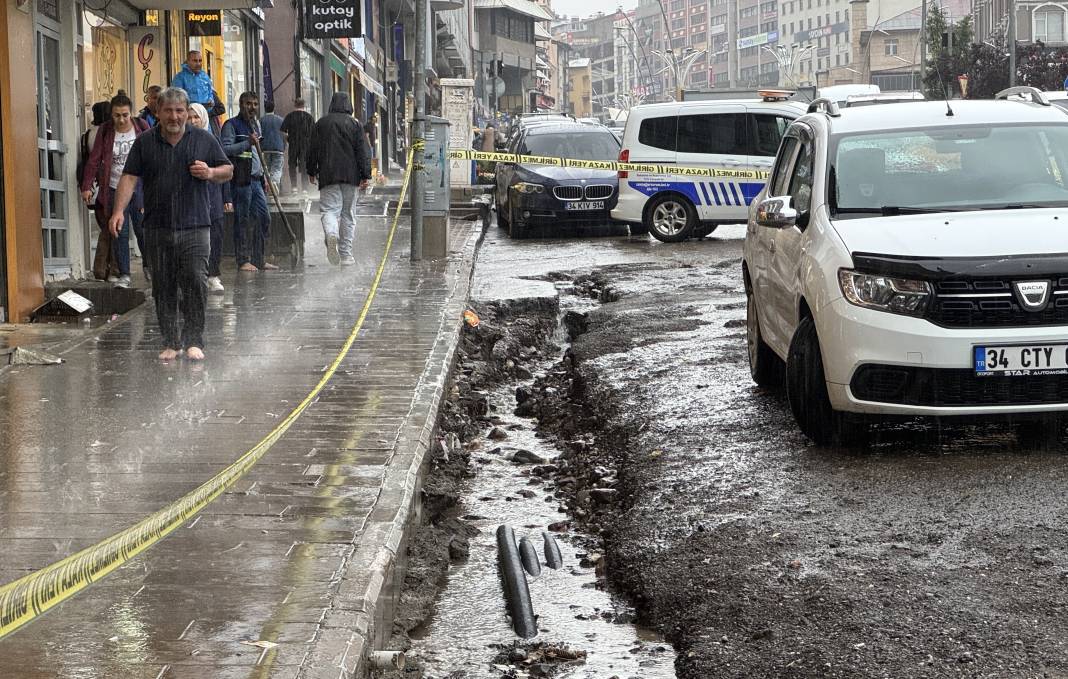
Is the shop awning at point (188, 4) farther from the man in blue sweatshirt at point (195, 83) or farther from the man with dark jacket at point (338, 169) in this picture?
the man with dark jacket at point (338, 169)

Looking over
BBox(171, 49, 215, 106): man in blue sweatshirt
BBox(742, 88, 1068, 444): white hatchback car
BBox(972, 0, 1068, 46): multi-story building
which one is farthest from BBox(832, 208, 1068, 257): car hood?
Result: BBox(972, 0, 1068, 46): multi-story building

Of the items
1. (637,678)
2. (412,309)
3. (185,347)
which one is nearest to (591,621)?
(637,678)

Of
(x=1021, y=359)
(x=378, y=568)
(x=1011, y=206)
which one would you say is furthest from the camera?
(x=1011, y=206)

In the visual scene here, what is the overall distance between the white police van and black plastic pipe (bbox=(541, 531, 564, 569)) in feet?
49.0

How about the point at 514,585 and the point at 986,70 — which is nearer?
the point at 514,585

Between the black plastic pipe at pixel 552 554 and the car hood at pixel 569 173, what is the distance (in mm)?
16275

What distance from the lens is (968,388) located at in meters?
6.48

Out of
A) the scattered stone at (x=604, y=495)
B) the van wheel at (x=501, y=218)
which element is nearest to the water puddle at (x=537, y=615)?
the scattered stone at (x=604, y=495)

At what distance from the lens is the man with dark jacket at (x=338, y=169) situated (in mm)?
16188

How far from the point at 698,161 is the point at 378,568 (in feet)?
54.9

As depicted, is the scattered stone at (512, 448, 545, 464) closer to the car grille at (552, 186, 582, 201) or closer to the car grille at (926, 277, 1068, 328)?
the car grille at (926, 277, 1068, 328)

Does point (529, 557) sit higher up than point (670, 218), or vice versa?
point (670, 218)

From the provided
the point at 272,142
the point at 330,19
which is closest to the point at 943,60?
the point at 330,19

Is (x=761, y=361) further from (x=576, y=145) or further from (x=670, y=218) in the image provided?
(x=576, y=145)
